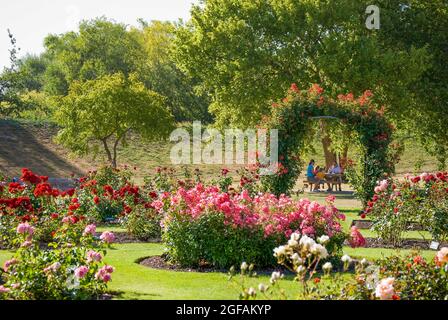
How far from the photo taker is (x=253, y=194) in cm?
1831

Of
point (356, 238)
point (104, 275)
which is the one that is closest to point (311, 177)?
point (356, 238)

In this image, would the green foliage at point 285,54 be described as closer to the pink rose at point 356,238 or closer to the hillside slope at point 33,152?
the hillside slope at point 33,152

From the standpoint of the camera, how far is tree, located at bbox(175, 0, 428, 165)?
27766 mm

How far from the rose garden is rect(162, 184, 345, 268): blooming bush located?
2 centimetres

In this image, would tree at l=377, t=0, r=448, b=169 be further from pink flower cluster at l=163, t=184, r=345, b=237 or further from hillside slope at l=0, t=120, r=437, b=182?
pink flower cluster at l=163, t=184, r=345, b=237

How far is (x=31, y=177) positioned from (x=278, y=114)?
7.45 metres

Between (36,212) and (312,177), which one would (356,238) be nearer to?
(36,212)

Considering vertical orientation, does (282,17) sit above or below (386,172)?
above

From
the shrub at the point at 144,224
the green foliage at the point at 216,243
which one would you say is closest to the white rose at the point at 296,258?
the green foliage at the point at 216,243

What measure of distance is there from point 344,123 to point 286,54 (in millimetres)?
9596

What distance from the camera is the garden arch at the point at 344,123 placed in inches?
751
